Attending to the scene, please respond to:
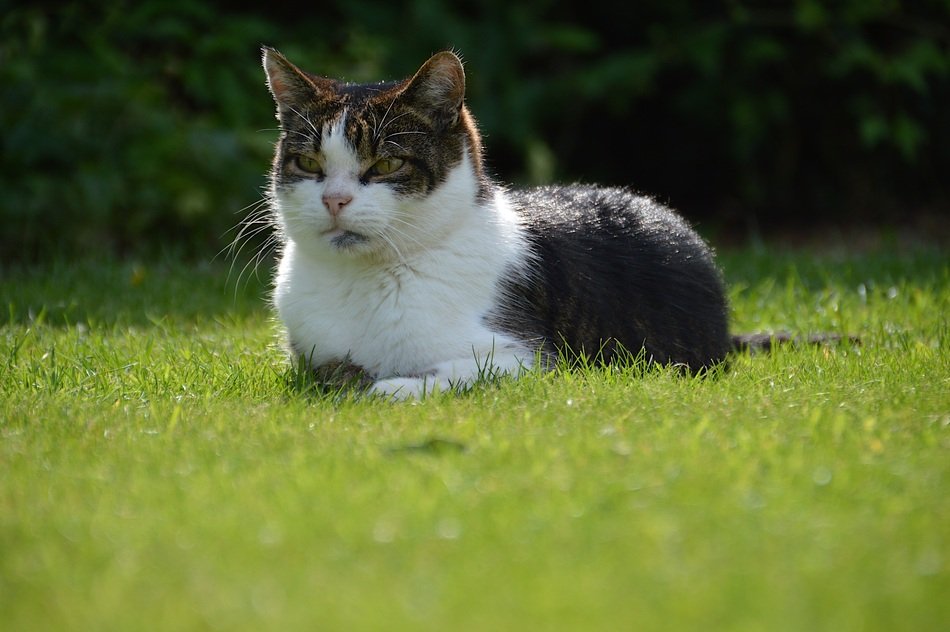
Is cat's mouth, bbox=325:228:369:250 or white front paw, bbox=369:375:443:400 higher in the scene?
cat's mouth, bbox=325:228:369:250

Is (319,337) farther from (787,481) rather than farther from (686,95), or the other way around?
(686,95)

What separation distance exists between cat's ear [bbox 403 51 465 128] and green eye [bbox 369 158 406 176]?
24 cm

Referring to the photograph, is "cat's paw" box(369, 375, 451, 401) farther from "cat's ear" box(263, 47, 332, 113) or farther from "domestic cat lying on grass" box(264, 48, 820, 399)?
"cat's ear" box(263, 47, 332, 113)

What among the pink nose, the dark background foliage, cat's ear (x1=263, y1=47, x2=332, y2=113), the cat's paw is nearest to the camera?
the cat's paw

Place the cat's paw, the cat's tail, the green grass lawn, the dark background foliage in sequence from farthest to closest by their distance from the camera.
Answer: the dark background foliage → the cat's tail → the cat's paw → the green grass lawn

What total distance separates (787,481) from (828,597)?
55 cm

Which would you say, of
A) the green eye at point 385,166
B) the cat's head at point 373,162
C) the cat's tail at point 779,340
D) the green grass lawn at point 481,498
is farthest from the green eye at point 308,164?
the cat's tail at point 779,340

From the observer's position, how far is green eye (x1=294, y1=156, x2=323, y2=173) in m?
3.76

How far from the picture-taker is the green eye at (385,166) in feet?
12.2

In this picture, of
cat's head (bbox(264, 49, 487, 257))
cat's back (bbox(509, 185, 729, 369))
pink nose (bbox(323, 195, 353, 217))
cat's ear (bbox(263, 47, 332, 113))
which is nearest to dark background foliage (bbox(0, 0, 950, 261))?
cat's ear (bbox(263, 47, 332, 113))

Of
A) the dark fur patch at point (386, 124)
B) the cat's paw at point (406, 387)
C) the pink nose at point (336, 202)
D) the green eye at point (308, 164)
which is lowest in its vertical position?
the cat's paw at point (406, 387)

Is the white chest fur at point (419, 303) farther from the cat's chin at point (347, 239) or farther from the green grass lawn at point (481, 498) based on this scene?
the green grass lawn at point (481, 498)

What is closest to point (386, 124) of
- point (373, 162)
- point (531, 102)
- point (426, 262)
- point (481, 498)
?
point (373, 162)

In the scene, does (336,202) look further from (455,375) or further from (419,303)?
(455,375)
